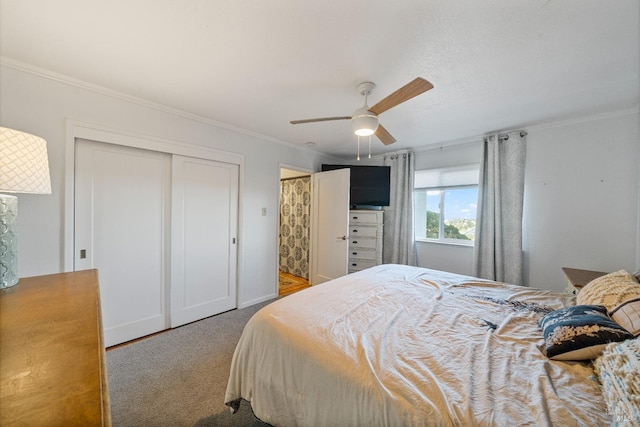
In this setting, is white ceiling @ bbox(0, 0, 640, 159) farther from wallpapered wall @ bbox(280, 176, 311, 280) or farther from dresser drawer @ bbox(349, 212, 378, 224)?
wallpapered wall @ bbox(280, 176, 311, 280)

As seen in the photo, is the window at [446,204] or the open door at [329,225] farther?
the open door at [329,225]

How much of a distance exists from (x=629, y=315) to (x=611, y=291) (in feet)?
1.07

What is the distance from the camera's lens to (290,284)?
14.4 feet

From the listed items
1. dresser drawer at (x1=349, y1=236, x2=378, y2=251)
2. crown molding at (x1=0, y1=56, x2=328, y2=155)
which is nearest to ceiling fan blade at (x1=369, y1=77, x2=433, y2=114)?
crown molding at (x1=0, y1=56, x2=328, y2=155)

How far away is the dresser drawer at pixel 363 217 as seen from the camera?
395 cm

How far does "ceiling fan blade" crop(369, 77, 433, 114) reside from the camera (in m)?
1.50

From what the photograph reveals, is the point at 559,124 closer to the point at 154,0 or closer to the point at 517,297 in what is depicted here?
the point at 517,297

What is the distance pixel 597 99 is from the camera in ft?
7.29

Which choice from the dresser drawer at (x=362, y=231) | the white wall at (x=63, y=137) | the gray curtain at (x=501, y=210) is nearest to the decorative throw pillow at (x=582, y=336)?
the gray curtain at (x=501, y=210)

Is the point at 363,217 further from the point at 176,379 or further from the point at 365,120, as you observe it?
the point at 176,379

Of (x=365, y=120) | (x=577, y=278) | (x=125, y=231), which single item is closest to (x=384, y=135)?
(x=365, y=120)

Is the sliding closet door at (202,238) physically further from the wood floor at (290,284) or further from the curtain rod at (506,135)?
the curtain rod at (506,135)

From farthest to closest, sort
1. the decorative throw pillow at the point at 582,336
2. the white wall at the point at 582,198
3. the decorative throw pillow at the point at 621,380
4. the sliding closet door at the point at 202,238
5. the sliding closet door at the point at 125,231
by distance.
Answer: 1. the sliding closet door at the point at 202,238
2. the white wall at the point at 582,198
3. the sliding closet door at the point at 125,231
4. the decorative throw pillow at the point at 582,336
5. the decorative throw pillow at the point at 621,380

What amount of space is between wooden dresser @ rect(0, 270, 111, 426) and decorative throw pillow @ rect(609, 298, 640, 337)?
6.12ft
